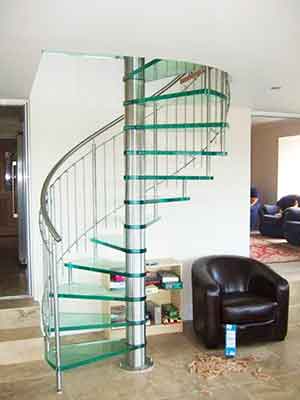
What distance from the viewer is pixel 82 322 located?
3.94 metres

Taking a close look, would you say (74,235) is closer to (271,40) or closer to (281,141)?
(271,40)

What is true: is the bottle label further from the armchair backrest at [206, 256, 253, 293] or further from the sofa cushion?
the sofa cushion

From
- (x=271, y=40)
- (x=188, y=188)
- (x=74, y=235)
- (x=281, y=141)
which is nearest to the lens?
(x=271, y=40)

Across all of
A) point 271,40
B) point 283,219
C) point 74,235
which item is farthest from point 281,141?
point 271,40

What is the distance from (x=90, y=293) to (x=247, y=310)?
5.08ft

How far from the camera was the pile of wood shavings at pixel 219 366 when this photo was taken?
3.89 m

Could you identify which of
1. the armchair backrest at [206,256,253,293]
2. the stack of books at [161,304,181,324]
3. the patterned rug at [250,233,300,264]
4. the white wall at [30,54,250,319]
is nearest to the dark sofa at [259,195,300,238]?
the patterned rug at [250,233,300,264]

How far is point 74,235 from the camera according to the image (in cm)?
474

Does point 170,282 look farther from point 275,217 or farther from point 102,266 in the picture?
point 275,217

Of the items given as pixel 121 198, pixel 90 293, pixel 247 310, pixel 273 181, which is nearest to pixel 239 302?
pixel 247 310

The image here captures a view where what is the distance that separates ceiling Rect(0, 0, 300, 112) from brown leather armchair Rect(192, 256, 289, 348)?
2.11 metres

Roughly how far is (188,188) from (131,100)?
164 cm

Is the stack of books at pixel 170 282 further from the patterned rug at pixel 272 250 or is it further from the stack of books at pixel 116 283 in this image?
the patterned rug at pixel 272 250

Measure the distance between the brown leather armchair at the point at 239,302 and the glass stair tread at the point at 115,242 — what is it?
2.92 feet
